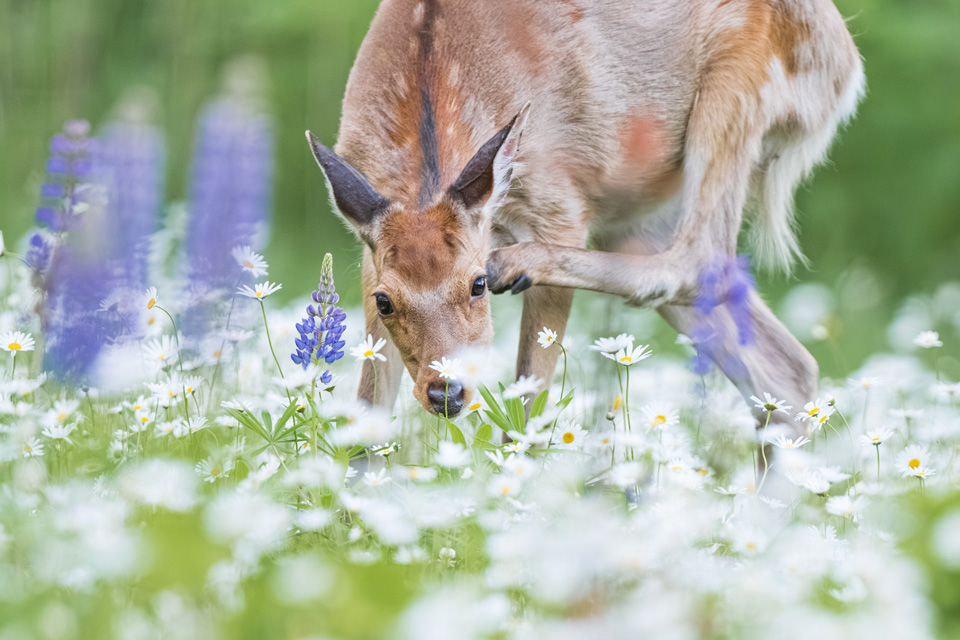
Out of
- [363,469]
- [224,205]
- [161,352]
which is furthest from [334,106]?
[161,352]

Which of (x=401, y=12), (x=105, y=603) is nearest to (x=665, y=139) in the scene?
(x=401, y=12)

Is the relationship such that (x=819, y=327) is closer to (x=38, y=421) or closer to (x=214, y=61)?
(x=38, y=421)

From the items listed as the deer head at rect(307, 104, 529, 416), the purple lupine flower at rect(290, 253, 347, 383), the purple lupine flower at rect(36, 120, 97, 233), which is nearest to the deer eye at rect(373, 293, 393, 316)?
the deer head at rect(307, 104, 529, 416)

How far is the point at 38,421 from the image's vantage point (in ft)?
10.1

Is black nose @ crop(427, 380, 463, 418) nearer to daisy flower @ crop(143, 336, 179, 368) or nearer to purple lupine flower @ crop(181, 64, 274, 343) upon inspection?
purple lupine flower @ crop(181, 64, 274, 343)

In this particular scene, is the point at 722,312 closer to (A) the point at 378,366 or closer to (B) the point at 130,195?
(A) the point at 378,366

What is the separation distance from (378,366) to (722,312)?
1.51 metres

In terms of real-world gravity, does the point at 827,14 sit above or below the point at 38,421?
above

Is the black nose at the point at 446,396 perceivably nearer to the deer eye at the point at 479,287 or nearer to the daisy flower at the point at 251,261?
the deer eye at the point at 479,287

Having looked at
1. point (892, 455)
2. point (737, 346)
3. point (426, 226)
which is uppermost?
point (426, 226)

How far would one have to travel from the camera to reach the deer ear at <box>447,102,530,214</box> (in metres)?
3.54

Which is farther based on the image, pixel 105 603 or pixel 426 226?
pixel 426 226

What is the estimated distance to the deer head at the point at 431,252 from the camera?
3.49 meters

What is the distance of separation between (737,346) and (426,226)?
1581mm
